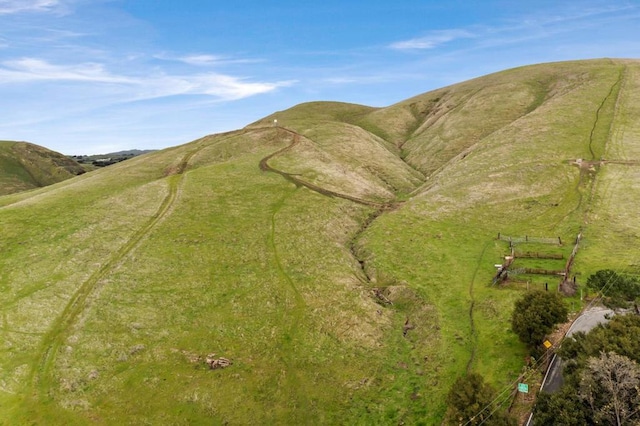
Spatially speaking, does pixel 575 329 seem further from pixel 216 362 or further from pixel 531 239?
pixel 216 362

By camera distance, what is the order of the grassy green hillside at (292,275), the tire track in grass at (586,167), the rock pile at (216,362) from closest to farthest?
the grassy green hillside at (292,275)
the rock pile at (216,362)
the tire track in grass at (586,167)

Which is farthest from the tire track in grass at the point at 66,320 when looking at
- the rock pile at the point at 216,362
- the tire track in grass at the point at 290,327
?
the tire track in grass at the point at 290,327

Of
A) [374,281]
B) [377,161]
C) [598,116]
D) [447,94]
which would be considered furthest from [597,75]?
[374,281]

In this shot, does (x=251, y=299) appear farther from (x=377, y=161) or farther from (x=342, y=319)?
(x=377, y=161)

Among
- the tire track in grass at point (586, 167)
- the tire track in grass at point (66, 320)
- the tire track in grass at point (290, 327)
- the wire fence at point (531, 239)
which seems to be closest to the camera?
the tire track in grass at point (66, 320)

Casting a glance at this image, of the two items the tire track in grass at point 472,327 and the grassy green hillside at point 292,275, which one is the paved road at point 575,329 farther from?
the tire track in grass at point 472,327

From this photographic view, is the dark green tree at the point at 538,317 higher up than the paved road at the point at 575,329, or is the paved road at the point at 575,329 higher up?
the dark green tree at the point at 538,317

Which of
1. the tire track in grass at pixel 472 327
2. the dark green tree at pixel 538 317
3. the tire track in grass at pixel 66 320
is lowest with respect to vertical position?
the tire track in grass at pixel 472 327

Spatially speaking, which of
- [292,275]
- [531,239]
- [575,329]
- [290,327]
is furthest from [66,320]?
[531,239]
